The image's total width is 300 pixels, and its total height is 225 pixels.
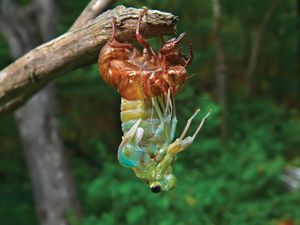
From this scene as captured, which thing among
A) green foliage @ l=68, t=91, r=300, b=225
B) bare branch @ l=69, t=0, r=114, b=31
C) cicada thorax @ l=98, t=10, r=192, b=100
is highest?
cicada thorax @ l=98, t=10, r=192, b=100

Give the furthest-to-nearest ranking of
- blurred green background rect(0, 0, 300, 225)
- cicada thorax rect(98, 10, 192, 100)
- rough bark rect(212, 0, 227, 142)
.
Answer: rough bark rect(212, 0, 227, 142) → blurred green background rect(0, 0, 300, 225) → cicada thorax rect(98, 10, 192, 100)

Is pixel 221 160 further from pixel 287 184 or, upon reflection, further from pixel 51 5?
pixel 51 5

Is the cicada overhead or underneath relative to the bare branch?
overhead

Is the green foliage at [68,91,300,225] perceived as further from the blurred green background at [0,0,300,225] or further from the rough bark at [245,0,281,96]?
the rough bark at [245,0,281,96]

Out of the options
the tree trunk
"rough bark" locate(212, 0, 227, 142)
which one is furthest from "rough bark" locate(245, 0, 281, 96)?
the tree trunk

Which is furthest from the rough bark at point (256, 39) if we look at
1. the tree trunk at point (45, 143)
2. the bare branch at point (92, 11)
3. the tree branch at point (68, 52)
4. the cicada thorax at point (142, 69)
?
the cicada thorax at point (142, 69)

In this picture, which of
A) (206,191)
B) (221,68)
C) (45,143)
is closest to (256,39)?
(221,68)
